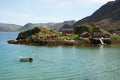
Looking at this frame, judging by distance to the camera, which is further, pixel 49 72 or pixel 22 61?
pixel 22 61

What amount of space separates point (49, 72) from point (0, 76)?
34.7ft

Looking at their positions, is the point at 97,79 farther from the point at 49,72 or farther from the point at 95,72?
→ the point at 49,72

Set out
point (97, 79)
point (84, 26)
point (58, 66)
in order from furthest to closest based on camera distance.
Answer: point (84, 26) < point (58, 66) < point (97, 79)

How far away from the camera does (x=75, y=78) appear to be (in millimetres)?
54969

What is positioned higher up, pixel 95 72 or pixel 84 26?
pixel 84 26

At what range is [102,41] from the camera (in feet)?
515

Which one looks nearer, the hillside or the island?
the island

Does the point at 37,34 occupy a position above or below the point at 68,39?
above

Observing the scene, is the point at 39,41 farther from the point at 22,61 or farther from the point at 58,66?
the point at 58,66

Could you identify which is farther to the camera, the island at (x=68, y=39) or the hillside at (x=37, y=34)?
the hillside at (x=37, y=34)

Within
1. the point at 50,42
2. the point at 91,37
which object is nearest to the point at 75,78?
the point at 50,42

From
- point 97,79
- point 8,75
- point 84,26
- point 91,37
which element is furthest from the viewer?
point 84,26

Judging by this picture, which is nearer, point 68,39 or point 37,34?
point 68,39

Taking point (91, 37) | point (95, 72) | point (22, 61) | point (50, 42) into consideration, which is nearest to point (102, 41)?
point (91, 37)
